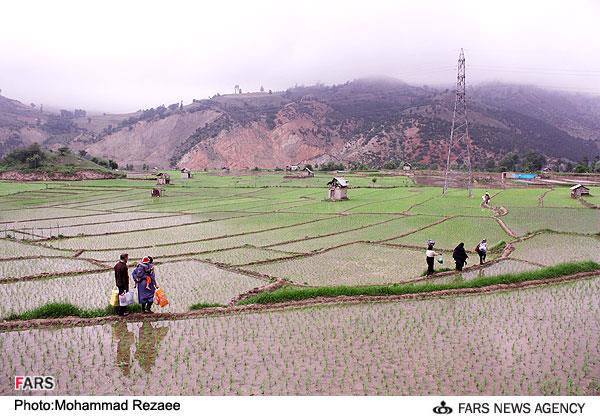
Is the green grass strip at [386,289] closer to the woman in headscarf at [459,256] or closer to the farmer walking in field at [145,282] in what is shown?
the woman in headscarf at [459,256]

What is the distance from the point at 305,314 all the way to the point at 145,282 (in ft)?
12.3

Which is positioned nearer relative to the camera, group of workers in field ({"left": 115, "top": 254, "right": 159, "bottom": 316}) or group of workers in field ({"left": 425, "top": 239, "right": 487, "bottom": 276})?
group of workers in field ({"left": 115, "top": 254, "right": 159, "bottom": 316})

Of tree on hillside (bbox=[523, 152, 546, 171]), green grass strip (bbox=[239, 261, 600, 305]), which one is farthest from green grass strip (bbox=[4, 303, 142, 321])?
→ tree on hillside (bbox=[523, 152, 546, 171])

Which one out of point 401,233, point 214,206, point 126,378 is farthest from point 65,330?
point 214,206

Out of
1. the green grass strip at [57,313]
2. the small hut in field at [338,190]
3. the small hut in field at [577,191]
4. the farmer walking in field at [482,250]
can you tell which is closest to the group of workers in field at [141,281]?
the green grass strip at [57,313]

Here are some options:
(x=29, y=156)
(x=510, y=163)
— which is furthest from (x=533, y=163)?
(x=29, y=156)

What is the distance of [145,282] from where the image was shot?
10297 millimetres

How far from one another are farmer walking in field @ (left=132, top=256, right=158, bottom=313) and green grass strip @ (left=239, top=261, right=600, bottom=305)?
2.20 m

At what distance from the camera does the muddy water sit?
23.0 feet

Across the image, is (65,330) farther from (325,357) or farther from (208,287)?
(325,357)

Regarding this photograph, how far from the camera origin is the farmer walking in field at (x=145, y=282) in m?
10.2

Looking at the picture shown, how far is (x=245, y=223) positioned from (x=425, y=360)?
18584 mm

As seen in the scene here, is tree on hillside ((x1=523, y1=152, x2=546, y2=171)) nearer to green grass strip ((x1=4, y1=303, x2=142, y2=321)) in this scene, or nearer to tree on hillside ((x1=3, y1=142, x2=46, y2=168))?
green grass strip ((x1=4, y1=303, x2=142, y2=321))

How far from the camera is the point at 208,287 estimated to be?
13180 mm
